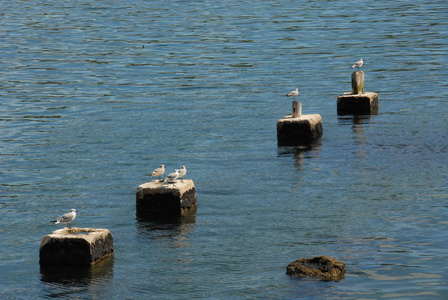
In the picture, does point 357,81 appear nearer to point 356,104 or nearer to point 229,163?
point 356,104

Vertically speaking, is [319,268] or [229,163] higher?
[229,163]

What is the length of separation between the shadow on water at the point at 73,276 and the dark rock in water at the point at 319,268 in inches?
127

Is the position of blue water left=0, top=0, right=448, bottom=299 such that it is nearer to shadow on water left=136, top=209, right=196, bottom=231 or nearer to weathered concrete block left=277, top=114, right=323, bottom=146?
shadow on water left=136, top=209, right=196, bottom=231

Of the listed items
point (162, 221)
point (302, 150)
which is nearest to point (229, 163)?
point (302, 150)

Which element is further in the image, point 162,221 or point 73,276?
point 162,221

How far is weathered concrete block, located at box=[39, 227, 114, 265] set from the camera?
1600 cm

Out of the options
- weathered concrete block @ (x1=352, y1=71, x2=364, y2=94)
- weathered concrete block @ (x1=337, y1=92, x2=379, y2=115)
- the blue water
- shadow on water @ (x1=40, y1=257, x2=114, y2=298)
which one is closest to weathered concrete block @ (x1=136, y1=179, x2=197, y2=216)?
the blue water

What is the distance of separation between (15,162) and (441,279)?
14.0 metres

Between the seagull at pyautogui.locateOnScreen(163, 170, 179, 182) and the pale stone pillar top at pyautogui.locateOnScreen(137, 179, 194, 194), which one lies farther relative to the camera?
the pale stone pillar top at pyautogui.locateOnScreen(137, 179, 194, 194)

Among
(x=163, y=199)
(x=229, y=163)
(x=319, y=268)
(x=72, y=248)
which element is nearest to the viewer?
(x=319, y=268)

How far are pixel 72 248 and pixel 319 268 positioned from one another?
14.4ft

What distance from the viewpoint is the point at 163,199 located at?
750 inches

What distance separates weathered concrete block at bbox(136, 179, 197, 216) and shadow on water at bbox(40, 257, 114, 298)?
2709 millimetres

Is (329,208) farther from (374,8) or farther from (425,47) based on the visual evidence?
(374,8)
